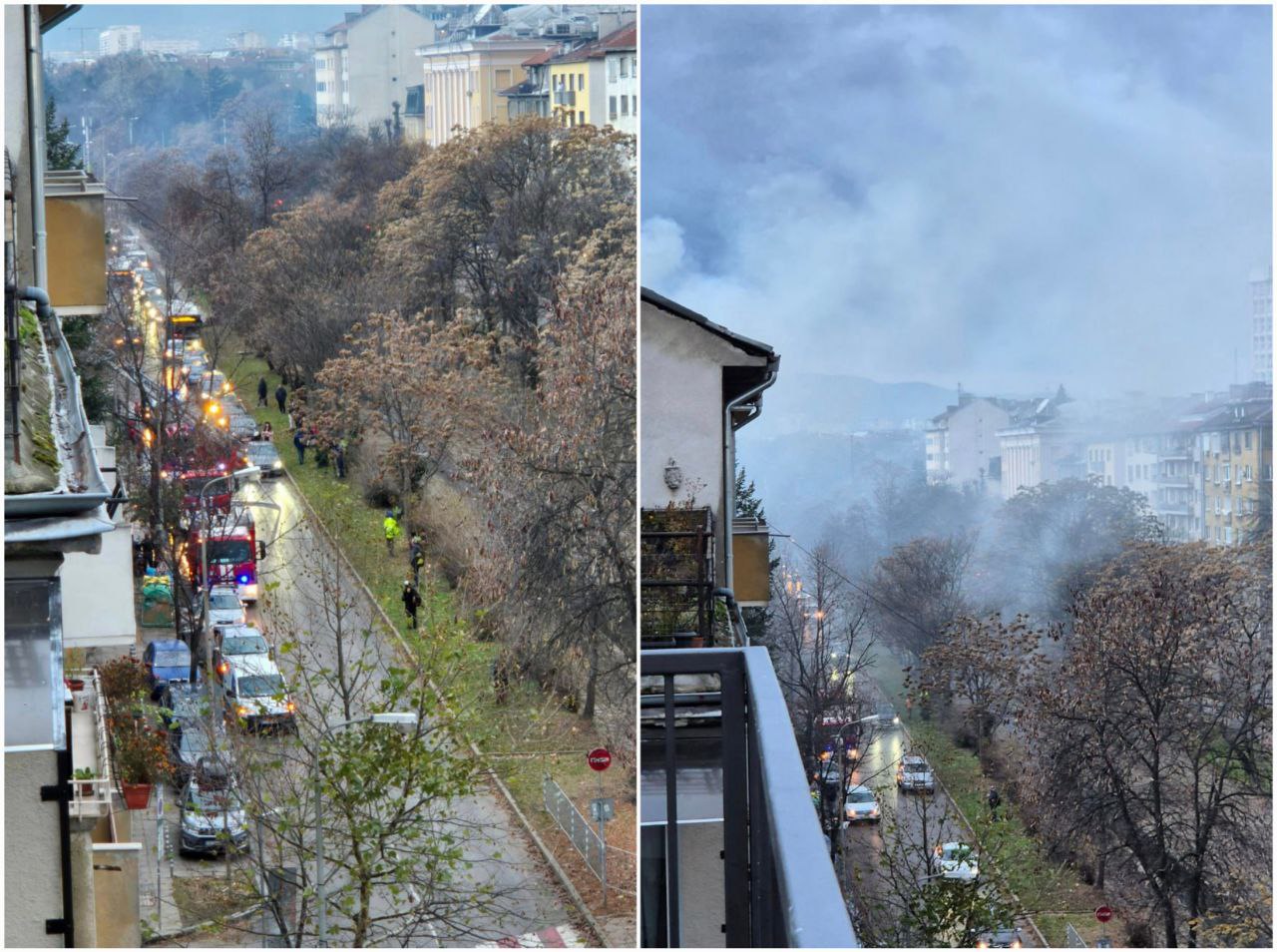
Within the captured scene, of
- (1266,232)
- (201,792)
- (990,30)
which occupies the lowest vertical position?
(201,792)

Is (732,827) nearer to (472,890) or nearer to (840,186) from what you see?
(472,890)

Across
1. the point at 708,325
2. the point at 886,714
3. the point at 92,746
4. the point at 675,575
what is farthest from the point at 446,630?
the point at 886,714

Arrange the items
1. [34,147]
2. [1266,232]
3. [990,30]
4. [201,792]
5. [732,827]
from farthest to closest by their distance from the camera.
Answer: [990,30] → [1266,232] → [201,792] → [34,147] → [732,827]

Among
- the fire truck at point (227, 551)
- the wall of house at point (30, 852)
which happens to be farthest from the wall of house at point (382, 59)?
the wall of house at point (30, 852)

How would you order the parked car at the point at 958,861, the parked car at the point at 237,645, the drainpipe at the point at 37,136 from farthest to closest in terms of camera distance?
the parked car at the point at 958,861
the parked car at the point at 237,645
the drainpipe at the point at 37,136

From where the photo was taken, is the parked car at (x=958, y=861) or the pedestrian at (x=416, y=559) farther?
the parked car at (x=958, y=861)

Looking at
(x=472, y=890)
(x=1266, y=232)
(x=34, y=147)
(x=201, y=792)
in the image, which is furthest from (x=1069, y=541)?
→ (x=34, y=147)

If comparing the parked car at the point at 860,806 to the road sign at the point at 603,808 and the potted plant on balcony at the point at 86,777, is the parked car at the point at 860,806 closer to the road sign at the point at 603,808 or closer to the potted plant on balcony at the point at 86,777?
the road sign at the point at 603,808
